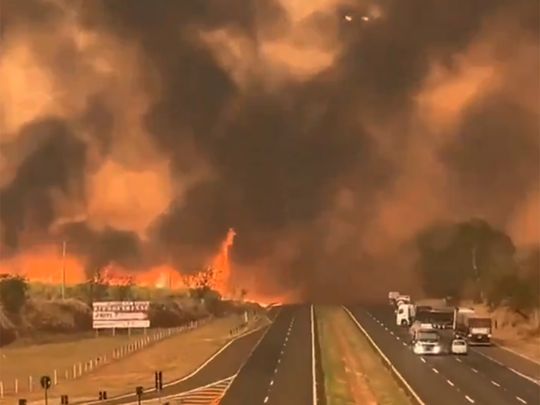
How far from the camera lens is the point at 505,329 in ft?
447

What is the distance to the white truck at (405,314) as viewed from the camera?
131 meters

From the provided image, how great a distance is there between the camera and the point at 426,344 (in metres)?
97.3

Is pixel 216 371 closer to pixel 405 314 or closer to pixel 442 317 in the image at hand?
pixel 442 317

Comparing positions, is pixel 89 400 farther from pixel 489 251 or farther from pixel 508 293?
pixel 489 251

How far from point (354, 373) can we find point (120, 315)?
2354 centimetres

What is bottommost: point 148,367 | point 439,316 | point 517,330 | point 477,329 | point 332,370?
point 332,370

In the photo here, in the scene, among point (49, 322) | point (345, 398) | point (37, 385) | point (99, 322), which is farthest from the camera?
point (49, 322)

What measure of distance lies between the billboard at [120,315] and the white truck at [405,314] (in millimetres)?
46384

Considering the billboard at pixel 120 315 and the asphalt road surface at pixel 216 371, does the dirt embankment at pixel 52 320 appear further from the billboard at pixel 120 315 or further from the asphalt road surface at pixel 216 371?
the billboard at pixel 120 315

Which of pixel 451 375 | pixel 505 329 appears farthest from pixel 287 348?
pixel 505 329

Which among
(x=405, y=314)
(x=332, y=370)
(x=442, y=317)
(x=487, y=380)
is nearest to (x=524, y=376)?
(x=487, y=380)

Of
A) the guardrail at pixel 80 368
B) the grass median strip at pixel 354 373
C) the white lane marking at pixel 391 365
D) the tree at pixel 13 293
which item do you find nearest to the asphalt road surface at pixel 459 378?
the white lane marking at pixel 391 365

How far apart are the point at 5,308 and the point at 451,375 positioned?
70.7 meters

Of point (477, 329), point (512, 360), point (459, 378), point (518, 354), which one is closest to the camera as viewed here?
point (459, 378)
